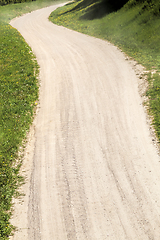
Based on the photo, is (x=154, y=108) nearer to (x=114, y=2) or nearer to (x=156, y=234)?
(x=156, y=234)

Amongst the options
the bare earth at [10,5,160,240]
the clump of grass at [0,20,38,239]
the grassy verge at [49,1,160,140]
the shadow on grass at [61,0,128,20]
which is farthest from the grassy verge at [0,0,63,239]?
the shadow on grass at [61,0,128,20]

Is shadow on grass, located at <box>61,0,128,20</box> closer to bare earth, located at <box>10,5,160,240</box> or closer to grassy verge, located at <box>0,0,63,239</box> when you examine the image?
grassy verge, located at <box>0,0,63,239</box>

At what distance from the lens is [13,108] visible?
46.5 ft

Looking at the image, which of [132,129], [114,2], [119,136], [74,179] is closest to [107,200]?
[74,179]

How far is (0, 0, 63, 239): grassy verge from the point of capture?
9.02 metres

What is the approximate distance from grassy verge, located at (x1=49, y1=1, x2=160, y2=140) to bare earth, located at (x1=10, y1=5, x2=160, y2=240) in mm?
1474

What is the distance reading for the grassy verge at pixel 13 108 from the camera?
9.02m

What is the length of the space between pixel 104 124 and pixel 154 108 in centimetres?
350

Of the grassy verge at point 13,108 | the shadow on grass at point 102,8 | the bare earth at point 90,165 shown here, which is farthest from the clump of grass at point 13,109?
the shadow on grass at point 102,8

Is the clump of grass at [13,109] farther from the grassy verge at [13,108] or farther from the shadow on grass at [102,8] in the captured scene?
the shadow on grass at [102,8]

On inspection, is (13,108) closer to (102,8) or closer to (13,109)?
(13,109)

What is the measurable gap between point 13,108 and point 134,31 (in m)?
18.4

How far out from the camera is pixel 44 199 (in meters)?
8.61

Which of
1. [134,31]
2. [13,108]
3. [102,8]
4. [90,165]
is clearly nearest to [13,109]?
[13,108]
